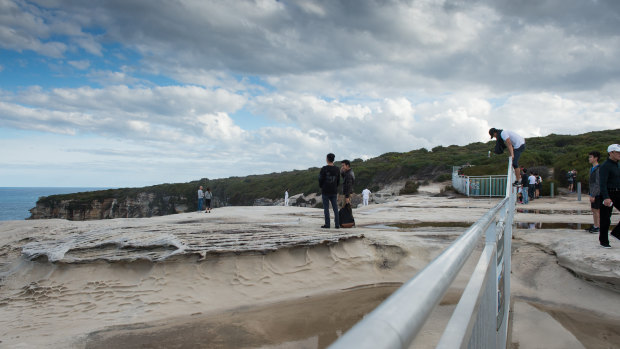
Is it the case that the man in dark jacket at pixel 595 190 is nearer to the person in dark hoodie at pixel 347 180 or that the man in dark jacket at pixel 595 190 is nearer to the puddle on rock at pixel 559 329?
the puddle on rock at pixel 559 329

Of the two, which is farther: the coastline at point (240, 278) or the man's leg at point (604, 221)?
the man's leg at point (604, 221)

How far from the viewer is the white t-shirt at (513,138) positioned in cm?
740

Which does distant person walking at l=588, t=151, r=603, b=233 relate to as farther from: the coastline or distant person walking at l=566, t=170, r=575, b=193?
distant person walking at l=566, t=170, r=575, b=193

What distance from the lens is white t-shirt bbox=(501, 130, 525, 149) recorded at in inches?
291

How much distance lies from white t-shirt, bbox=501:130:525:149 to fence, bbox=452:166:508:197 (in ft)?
41.5

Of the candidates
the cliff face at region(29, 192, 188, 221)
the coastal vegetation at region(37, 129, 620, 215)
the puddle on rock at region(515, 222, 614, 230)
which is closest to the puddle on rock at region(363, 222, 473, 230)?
the puddle on rock at region(515, 222, 614, 230)

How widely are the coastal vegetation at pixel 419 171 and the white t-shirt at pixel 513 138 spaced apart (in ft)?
53.6

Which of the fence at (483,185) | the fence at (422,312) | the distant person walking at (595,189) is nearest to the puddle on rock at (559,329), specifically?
the distant person walking at (595,189)

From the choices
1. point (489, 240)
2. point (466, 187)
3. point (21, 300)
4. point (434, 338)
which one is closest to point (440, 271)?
point (489, 240)

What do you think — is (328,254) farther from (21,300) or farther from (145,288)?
(21,300)

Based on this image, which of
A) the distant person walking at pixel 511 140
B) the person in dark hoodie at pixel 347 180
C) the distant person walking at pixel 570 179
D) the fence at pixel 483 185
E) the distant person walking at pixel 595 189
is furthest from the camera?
the distant person walking at pixel 570 179

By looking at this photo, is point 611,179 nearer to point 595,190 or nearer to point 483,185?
point 595,190

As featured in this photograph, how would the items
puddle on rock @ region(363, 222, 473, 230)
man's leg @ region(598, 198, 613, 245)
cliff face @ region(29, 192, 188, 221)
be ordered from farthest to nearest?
cliff face @ region(29, 192, 188, 221), puddle on rock @ region(363, 222, 473, 230), man's leg @ region(598, 198, 613, 245)

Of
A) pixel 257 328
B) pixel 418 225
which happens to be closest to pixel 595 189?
pixel 418 225
